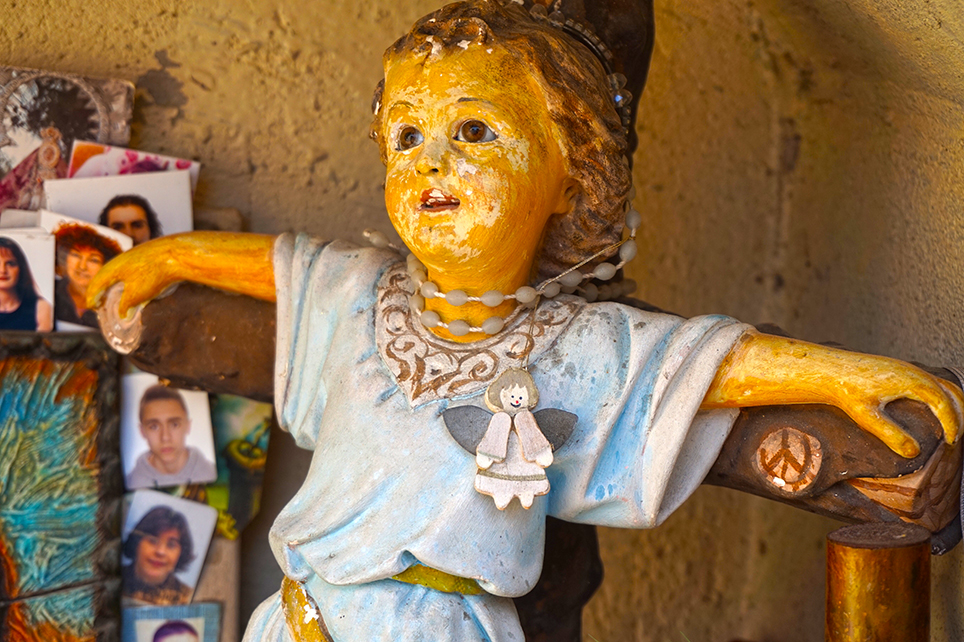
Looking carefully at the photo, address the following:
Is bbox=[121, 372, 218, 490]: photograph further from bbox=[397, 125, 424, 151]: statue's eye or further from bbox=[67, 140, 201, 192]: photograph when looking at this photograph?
bbox=[397, 125, 424, 151]: statue's eye

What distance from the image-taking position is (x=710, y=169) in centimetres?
197

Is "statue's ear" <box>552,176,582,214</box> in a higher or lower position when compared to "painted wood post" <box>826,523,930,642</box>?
higher

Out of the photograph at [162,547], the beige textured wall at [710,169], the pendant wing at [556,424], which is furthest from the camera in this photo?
the photograph at [162,547]

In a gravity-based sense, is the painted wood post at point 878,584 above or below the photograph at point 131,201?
below

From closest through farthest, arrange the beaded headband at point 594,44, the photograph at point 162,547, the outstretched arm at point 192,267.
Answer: the beaded headband at point 594,44
the outstretched arm at point 192,267
the photograph at point 162,547

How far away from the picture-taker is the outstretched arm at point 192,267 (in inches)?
56.4

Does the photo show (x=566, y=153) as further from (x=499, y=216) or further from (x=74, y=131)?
(x=74, y=131)

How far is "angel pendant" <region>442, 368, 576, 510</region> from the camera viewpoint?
3.78ft

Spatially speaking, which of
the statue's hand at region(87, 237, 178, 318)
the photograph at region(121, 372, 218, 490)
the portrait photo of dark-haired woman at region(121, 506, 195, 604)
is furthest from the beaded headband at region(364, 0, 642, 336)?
the portrait photo of dark-haired woman at region(121, 506, 195, 604)

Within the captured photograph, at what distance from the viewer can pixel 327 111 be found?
185 centimetres

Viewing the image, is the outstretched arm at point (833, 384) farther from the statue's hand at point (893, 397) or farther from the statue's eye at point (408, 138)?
the statue's eye at point (408, 138)

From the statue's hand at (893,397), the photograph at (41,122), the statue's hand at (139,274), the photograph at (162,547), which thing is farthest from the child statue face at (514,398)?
the photograph at (41,122)

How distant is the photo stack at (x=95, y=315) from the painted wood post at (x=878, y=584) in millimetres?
964

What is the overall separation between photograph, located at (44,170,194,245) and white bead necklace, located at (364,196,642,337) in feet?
1.74
